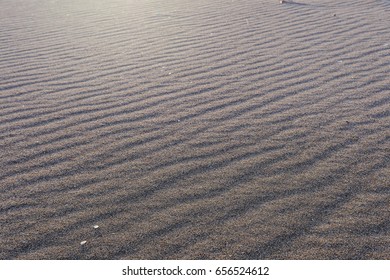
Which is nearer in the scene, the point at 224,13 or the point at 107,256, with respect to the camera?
the point at 107,256

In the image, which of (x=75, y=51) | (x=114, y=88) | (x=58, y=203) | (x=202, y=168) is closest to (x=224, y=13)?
(x=75, y=51)

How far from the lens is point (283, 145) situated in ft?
14.4

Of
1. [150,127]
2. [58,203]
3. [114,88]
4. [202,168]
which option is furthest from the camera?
[114,88]

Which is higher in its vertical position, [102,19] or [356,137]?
[102,19]

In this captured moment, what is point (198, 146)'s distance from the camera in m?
4.43

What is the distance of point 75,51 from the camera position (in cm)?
793

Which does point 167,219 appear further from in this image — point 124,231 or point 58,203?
point 58,203

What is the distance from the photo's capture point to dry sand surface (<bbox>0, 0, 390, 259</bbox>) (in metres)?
3.25

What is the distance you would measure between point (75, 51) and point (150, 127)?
3653 mm

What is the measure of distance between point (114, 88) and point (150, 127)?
1.41 m

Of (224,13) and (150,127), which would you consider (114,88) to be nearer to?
(150,127)

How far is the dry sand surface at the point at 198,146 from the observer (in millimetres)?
3246
